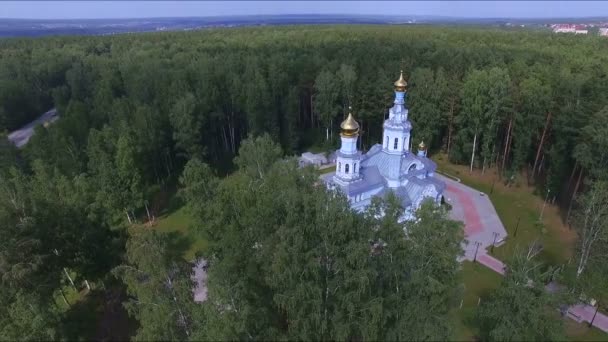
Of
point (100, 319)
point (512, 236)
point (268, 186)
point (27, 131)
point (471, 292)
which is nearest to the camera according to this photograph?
point (268, 186)

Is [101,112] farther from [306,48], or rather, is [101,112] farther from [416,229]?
[416,229]

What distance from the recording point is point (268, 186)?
1755 centimetres

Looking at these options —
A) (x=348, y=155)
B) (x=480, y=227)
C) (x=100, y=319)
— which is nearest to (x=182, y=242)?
(x=100, y=319)

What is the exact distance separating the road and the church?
1605 inches

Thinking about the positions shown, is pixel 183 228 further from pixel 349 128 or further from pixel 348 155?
pixel 349 128

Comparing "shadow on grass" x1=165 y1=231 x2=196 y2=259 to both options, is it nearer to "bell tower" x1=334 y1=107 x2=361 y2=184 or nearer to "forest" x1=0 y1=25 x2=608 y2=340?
"forest" x1=0 y1=25 x2=608 y2=340

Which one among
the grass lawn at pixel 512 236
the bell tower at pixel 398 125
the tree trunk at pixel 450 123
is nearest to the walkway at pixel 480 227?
the grass lawn at pixel 512 236

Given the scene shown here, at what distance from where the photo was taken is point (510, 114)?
108ft

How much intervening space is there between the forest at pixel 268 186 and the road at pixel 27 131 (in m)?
1.43

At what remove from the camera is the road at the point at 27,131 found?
47356mm

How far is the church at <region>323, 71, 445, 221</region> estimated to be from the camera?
25.5m

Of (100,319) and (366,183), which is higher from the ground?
(366,183)

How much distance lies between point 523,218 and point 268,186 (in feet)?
72.5

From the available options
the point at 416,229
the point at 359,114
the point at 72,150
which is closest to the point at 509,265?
the point at 416,229
